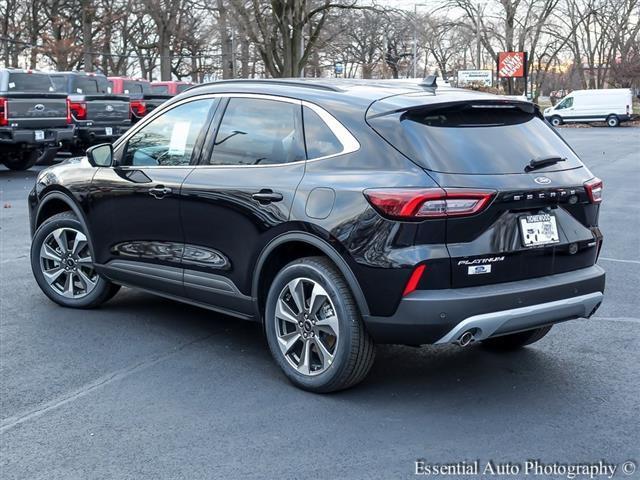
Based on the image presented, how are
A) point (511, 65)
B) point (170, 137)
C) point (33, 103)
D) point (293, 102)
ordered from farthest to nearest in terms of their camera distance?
point (511, 65)
point (33, 103)
point (170, 137)
point (293, 102)

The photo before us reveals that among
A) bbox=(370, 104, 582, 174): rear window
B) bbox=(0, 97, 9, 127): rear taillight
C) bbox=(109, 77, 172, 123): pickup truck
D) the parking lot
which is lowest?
the parking lot

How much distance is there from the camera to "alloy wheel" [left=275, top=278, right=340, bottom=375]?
15.3 feet

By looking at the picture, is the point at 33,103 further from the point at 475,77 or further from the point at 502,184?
the point at 475,77

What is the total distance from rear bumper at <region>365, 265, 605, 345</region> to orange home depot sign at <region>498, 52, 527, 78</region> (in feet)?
170

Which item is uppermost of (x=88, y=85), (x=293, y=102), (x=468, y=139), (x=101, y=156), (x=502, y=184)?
(x=88, y=85)

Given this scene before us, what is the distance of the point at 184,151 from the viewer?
569 cm

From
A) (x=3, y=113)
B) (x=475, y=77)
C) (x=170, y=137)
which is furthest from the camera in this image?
(x=475, y=77)

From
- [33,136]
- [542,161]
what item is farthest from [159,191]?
[33,136]

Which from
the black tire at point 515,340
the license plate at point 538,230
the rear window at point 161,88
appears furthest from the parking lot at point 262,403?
the rear window at point 161,88

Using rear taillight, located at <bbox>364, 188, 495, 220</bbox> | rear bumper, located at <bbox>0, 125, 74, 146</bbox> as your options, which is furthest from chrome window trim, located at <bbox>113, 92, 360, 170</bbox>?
rear bumper, located at <bbox>0, 125, 74, 146</bbox>

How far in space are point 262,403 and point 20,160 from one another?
15.9 metres

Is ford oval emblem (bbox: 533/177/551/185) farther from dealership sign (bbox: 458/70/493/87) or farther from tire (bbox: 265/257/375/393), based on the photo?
dealership sign (bbox: 458/70/493/87)

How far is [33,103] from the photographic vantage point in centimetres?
1738

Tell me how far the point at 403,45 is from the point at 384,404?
247 feet
